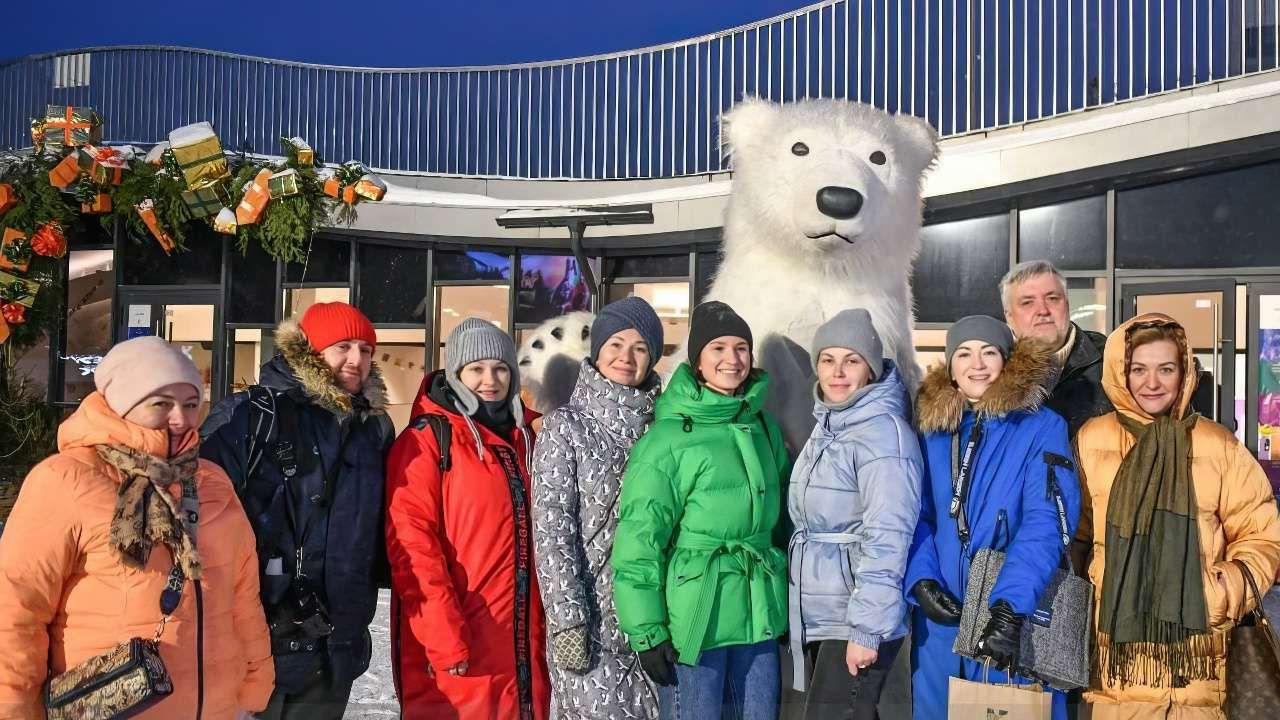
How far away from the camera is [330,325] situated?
3141mm

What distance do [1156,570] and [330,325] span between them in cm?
244

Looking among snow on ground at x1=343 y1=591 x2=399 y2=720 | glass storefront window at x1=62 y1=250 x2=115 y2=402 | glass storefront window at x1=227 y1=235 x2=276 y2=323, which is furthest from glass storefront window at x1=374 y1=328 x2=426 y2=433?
snow on ground at x1=343 y1=591 x2=399 y2=720

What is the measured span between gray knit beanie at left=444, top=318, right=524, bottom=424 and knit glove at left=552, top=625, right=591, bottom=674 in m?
0.74

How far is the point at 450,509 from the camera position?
2.99 meters

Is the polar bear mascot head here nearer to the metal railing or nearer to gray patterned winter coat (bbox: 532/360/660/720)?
the metal railing

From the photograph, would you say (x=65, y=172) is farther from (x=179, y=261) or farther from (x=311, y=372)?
(x=311, y=372)

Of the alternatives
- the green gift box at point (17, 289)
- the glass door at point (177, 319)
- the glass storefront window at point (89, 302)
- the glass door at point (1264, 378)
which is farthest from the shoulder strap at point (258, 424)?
the glass storefront window at point (89, 302)

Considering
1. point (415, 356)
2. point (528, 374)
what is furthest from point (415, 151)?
point (528, 374)

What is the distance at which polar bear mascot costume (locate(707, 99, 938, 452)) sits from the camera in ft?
12.5

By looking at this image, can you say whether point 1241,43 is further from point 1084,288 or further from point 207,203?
point 207,203

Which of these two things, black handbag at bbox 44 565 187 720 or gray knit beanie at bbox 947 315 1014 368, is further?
gray knit beanie at bbox 947 315 1014 368

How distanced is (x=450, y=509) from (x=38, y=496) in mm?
1090

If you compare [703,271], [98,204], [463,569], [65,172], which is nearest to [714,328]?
[463,569]

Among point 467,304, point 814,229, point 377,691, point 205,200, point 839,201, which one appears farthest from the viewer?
point 467,304
